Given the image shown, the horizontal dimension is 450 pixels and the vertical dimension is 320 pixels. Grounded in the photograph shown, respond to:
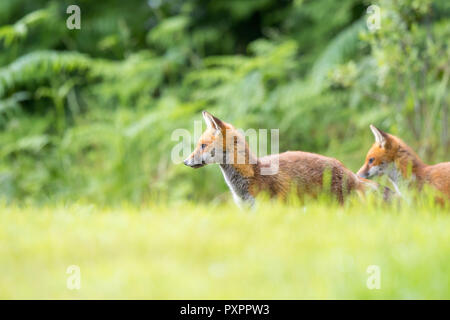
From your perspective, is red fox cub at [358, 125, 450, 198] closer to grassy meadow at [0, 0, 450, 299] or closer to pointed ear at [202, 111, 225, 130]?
grassy meadow at [0, 0, 450, 299]

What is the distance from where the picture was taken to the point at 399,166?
3.79 metres

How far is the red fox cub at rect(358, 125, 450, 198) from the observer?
12.2 feet

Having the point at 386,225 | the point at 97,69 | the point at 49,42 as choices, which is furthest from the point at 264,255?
the point at 49,42

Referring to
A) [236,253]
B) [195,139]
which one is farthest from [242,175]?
[195,139]

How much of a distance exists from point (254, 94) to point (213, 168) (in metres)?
1.62

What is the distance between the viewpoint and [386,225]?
10.2 ft

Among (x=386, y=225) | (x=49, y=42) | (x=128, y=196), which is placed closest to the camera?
(x=386, y=225)

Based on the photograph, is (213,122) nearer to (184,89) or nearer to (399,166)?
(399,166)

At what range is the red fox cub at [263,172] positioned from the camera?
352 cm

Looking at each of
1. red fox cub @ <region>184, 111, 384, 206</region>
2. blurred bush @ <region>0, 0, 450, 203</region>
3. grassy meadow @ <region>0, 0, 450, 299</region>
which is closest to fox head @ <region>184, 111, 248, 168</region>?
red fox cub @ <region>184, 111, 384, 206</region>

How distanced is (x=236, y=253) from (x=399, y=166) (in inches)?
58.9

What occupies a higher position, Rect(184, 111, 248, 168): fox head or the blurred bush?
the blurred bush

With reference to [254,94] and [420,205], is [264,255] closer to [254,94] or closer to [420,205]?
[420,205]

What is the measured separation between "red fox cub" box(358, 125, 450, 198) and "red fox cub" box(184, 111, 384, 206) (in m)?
0.16
